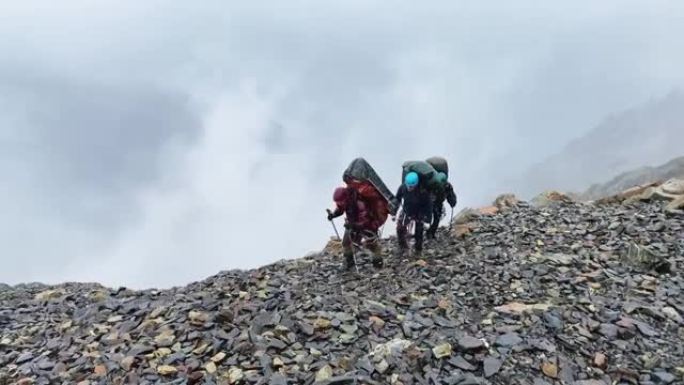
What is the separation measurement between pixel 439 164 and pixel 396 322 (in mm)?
6588

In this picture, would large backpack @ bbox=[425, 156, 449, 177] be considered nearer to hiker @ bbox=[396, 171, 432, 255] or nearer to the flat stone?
hiker @ bbox=[396, 171, 432, 255]

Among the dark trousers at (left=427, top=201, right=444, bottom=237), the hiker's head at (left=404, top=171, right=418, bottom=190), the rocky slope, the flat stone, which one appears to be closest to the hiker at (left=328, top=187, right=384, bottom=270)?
the rocky slope

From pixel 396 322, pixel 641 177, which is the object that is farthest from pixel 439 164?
pixel 641 177

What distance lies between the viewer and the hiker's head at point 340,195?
46.7 ft

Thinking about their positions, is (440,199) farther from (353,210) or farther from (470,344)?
(470,344)

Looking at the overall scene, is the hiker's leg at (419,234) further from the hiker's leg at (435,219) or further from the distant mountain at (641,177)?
the distant mountain at (641,177)

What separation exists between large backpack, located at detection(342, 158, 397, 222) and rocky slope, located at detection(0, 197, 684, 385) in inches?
50.4

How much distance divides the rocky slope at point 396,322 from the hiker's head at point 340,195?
1735 millimetres

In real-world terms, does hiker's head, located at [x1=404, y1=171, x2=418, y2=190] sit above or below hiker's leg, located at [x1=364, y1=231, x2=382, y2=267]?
above

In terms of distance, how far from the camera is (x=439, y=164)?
645 inches

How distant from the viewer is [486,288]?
1248cm

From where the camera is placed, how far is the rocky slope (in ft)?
30.7

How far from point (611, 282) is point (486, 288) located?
103 inches

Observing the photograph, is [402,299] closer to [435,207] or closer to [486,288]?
[486,288]
